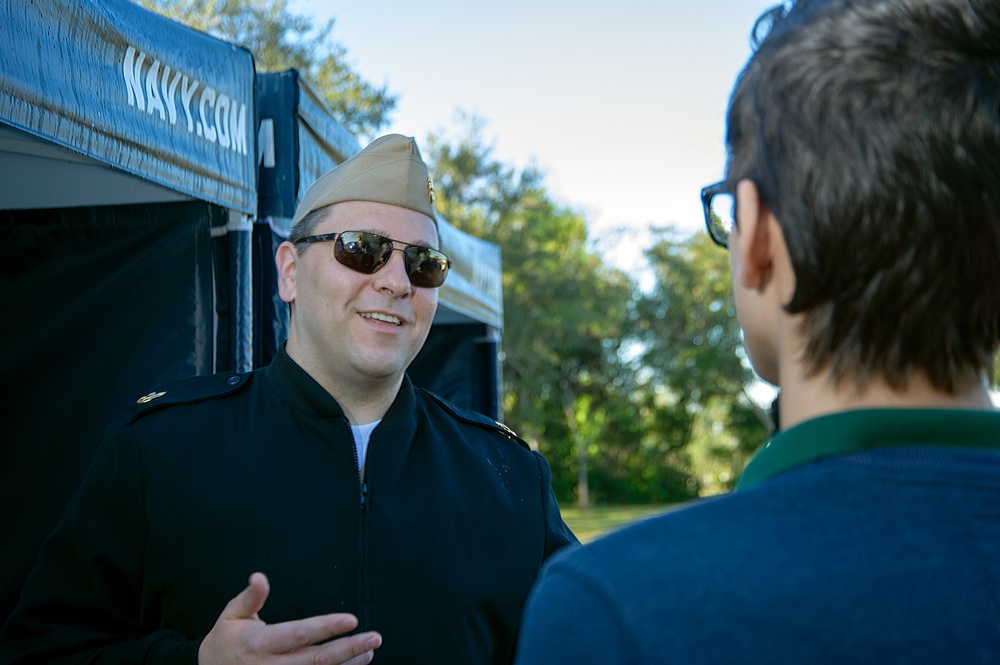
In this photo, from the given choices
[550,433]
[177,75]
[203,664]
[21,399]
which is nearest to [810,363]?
[203,664]

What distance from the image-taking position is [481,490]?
213 centimetres

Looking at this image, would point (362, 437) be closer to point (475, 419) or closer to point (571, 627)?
point (475, 419)

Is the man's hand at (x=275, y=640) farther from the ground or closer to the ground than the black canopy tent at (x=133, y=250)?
closer to the ground

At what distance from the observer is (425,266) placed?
2346mm

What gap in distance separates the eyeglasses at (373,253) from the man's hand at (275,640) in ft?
3.27

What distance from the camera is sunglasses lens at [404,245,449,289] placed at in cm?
232

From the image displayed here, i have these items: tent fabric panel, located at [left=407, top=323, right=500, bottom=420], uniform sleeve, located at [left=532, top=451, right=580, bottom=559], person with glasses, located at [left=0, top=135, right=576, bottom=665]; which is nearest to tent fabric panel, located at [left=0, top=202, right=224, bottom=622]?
person with glasses, located at [left=0, top=135, right=576, bottom=665]

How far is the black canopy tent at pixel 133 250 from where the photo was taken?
2.13 meters

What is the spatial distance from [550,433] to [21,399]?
3073 centimetres

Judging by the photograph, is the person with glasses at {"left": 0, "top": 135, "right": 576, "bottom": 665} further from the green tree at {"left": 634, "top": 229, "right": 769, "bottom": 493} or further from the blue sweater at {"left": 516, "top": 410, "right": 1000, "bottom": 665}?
the green tree at {"left": 634, "top": 229, "right": 769, "bottom": 493}

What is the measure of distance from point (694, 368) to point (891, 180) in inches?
1353

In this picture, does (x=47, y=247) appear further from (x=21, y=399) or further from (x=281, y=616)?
(x=281, y=616)

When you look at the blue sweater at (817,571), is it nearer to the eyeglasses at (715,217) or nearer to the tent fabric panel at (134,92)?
the eyeglasses at (715,217)

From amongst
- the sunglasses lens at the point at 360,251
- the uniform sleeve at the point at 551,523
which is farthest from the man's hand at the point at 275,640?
the sunglasses lens at the point at 360,251
